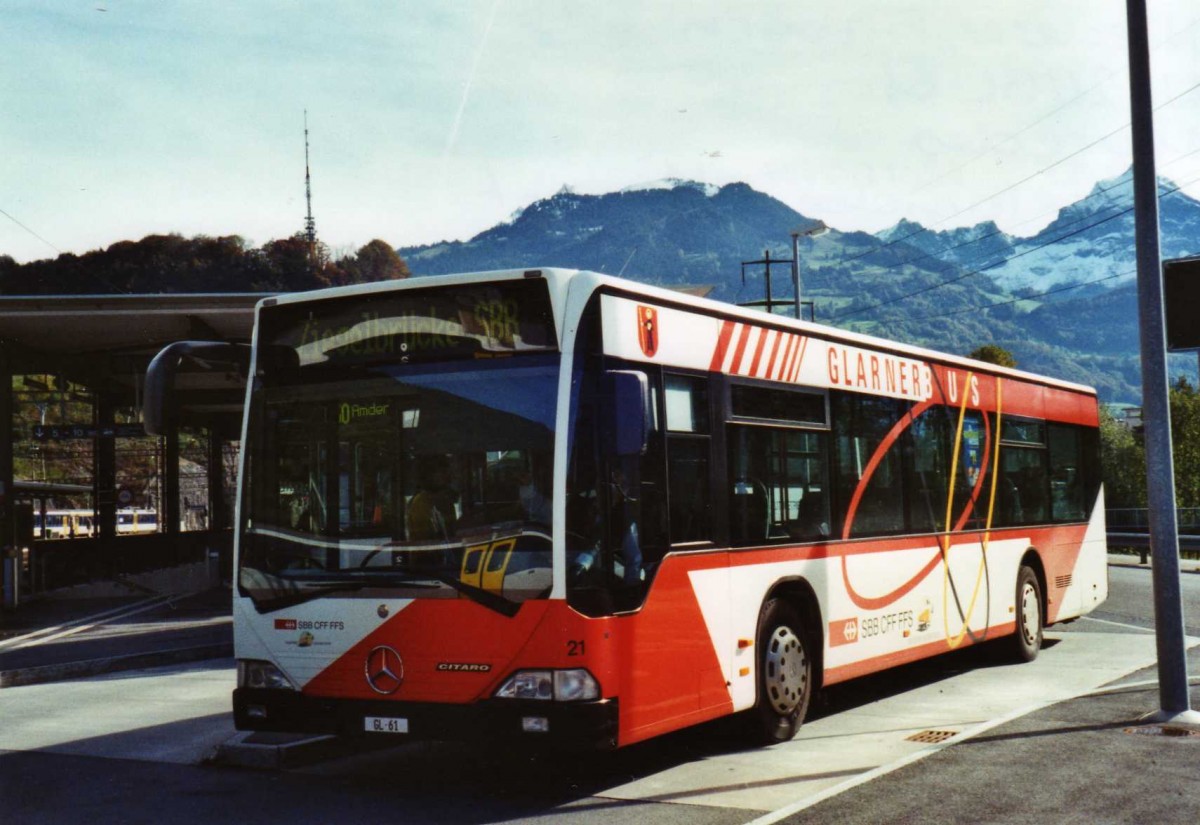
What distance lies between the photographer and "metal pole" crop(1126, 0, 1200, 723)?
10188 millimetres

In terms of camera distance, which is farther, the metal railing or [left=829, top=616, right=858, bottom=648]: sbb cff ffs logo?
the metal railing

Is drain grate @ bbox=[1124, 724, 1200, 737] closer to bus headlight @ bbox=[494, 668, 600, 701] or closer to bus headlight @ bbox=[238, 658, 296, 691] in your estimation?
bus headlight @ bbox=[494, 668, 600, 701]

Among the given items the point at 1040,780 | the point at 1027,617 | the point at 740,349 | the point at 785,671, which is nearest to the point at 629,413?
the point at 740,349

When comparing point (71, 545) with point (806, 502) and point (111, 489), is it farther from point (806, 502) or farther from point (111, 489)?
point (806, 502)

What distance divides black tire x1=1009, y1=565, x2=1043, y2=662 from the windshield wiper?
26.9 ft

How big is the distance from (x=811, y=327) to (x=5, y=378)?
21.7 m

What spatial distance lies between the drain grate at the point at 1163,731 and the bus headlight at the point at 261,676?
5696 millimetres

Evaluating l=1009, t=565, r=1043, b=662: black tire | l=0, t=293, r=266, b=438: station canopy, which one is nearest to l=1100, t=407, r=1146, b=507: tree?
l=0, t=293, r=266, b=438: station canopy

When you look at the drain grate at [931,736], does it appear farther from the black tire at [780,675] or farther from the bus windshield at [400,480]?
the bus windshield at [400,480]

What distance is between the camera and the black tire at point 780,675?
31.0 ft

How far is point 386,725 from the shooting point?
7.93m

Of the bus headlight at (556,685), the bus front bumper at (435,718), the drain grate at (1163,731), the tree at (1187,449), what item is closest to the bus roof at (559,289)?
the bus headlight at (556,685)

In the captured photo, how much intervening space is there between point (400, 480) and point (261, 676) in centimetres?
158

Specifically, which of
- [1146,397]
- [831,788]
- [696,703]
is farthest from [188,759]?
[1146,397]
